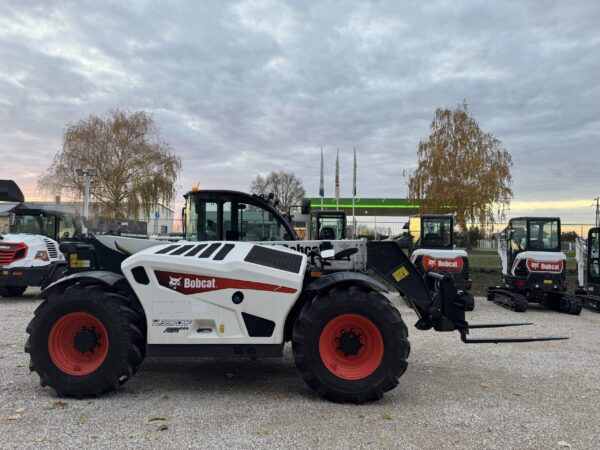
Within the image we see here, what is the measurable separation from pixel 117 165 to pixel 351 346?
27.7 meters

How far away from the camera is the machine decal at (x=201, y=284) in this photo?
4395 millimetres

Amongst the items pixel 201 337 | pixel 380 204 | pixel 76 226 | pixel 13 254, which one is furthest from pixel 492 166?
pixel 201 337

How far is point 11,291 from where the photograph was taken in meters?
12.0

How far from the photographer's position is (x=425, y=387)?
16.3 ft

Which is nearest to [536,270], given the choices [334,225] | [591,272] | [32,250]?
[591,272]

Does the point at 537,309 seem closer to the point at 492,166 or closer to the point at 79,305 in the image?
the point at 79,305

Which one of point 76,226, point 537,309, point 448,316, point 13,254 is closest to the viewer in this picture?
point 448,316

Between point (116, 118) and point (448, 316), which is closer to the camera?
point (448, 316)

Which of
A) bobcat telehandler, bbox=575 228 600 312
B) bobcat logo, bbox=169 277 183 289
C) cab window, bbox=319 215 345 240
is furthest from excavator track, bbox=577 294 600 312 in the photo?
bobcat logo, bbox=169 277 183 289

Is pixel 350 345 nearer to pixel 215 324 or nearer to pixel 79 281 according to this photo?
pixel 215 324

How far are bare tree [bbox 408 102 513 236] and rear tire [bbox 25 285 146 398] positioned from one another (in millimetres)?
25350

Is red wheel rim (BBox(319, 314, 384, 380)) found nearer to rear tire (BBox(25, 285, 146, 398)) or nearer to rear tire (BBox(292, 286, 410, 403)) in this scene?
rear tire (BBox(292, 286, 410, 403))

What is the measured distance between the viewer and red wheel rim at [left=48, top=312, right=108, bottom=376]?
4457 mm

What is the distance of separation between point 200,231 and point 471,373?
3921 millimetres
